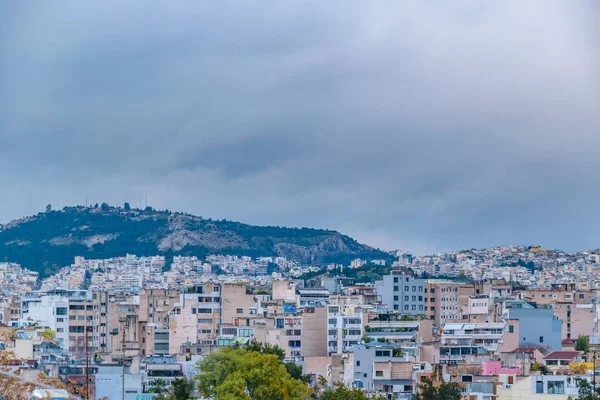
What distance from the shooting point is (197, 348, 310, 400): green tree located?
183ft

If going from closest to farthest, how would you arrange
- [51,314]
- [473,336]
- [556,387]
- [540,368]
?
1. [556,387]
2. [540,368]
3. [473,336]
4. [51,314]

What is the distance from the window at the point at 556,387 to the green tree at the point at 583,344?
20251 millimetres

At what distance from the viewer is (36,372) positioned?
65688 mm

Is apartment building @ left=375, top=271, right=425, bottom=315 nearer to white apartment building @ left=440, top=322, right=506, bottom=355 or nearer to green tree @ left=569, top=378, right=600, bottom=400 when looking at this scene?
white apartment building @ left=440, top=322, right=506, bottom=355

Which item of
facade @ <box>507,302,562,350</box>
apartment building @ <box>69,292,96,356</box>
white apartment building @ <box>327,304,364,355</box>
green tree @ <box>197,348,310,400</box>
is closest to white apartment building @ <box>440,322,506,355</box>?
facade @ <box>507,302,562,350</box>

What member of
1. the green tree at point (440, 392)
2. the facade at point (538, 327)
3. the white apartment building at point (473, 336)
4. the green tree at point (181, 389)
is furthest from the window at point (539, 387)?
the facade at point (538, 327)

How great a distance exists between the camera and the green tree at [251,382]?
55688 millimetres

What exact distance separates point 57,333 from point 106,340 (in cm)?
381

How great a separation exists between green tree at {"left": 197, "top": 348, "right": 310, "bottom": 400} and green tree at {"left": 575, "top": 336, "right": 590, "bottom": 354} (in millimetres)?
27043

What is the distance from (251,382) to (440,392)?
7.49 m

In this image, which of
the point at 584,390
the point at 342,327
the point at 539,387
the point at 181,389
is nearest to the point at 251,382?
the point at 181,389

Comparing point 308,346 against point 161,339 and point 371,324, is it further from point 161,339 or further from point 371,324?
point 161,339

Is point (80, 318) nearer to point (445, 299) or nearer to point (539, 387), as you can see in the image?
point (445, 299)

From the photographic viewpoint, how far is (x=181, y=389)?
61.8 m
